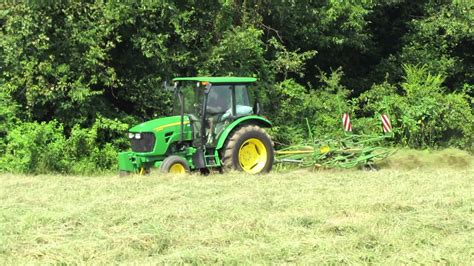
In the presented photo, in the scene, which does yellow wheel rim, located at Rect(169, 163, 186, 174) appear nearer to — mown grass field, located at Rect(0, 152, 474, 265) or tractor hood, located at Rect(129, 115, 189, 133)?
tractor hood, located at Rect(129, 115, 189, 133)

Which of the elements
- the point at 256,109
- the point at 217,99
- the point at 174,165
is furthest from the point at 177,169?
the point at 256,109

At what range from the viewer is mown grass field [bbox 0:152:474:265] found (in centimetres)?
473

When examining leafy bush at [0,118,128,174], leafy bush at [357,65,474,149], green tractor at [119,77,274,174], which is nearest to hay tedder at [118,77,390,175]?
green tractor at [119,77,274,174]

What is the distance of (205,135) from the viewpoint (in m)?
9.96

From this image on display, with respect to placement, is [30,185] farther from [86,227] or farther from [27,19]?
[27,19]

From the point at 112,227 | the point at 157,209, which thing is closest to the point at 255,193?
the point at 157,209

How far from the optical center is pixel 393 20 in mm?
20875

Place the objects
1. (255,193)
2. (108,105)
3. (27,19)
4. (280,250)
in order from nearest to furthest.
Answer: (280,250), (255,193), (27,19), (108,105)

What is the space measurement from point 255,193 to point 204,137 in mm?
2794

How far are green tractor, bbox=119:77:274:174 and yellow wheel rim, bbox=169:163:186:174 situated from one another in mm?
16

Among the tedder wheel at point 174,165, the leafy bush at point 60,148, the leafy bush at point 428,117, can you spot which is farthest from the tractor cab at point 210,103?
the leafy bush at point 428,117

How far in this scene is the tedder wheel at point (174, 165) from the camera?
30.9 ft

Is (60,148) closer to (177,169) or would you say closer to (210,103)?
(177,169)

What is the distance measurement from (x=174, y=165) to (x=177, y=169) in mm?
92
